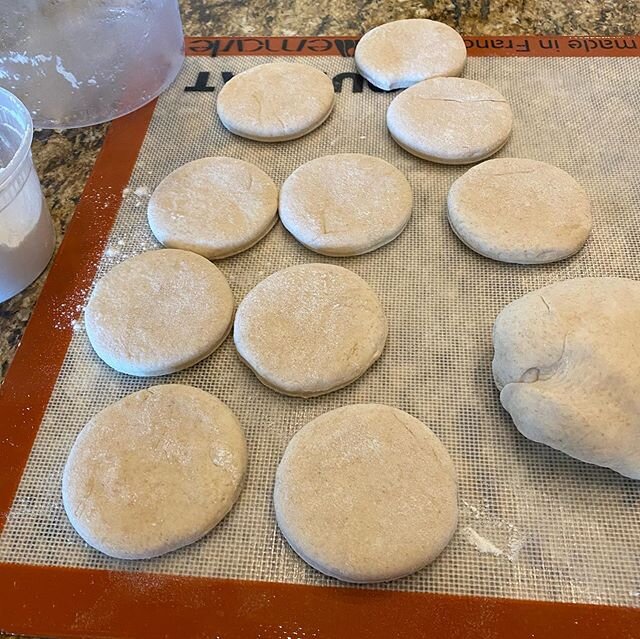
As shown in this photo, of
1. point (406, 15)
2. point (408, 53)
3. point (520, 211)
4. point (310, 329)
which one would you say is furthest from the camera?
point (406, 15)

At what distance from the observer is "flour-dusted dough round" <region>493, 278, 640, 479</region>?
97cm

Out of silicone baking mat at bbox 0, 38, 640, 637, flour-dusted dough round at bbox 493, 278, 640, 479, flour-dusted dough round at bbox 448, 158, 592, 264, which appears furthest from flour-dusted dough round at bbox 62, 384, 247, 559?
flour-dusted dough round at bbox 448, 158, 592, 264

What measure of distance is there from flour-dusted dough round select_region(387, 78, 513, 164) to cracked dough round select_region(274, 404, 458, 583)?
0.71m

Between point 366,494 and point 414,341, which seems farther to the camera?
point 414,341

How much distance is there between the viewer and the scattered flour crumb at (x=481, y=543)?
961mm

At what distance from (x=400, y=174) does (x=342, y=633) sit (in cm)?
98

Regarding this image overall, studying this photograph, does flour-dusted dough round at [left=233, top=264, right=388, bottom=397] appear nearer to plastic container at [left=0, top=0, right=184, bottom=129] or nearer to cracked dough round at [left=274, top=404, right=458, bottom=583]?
cracked dough round at [left=274, top=404, right=458, bottom=583]

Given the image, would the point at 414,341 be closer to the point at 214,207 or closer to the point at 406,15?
the point at 214,207

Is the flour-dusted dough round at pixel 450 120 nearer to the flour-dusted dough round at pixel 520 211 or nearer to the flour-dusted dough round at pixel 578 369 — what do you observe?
the flour-dusted dough round at pixel 520 211

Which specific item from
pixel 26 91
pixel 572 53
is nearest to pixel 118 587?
pixel 26 91

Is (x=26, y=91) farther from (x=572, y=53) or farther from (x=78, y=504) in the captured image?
(x=572, y=53)

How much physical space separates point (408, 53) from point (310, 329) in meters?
0.95

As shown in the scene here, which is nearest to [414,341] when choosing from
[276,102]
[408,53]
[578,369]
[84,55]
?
[578,369]

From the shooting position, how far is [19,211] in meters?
1.19
